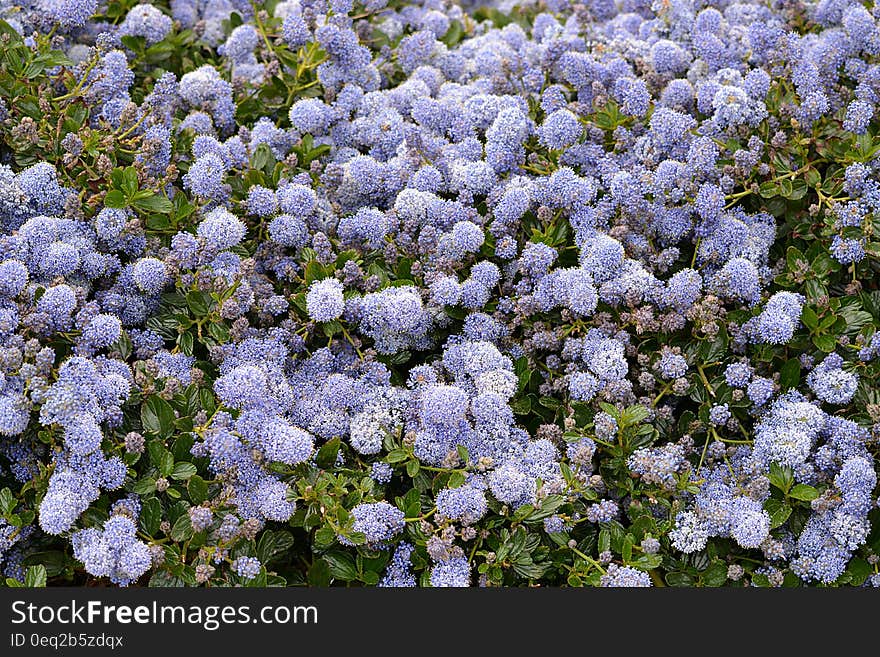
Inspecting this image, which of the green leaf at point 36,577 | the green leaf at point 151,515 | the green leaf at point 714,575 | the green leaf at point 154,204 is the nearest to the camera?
the green leaf at point 36,577

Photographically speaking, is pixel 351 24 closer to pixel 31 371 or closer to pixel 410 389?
pixel 410 389

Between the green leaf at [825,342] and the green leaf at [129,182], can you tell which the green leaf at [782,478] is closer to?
the green leaf at [825,342]

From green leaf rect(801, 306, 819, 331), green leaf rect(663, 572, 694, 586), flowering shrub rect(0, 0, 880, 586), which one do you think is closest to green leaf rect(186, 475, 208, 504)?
flowering shrub rect(0, 0, 880, 586)

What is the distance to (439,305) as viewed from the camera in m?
3.30

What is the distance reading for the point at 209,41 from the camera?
14.3 feet

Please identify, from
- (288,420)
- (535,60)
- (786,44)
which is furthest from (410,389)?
(786,44)

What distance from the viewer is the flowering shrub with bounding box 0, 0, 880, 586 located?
280cm

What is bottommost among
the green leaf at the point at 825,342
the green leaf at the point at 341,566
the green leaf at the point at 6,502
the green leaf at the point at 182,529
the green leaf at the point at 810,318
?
the green leaf at the point at 341,566

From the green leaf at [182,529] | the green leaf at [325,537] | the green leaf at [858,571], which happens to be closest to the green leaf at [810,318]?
the green leaf at [858,571]

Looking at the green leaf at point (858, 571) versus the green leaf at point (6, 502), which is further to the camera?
the green leaf at point (858, 571)

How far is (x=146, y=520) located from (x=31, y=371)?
55 cm

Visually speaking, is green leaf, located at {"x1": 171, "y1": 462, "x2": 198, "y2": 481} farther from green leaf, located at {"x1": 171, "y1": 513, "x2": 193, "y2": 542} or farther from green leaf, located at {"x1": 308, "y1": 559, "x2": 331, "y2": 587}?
green leaf, located at {"x1": 308, "y1": 559, "x2": 331, "y2": 587}

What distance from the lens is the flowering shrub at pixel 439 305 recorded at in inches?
110

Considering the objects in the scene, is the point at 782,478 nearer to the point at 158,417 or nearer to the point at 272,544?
the point at 272,544
